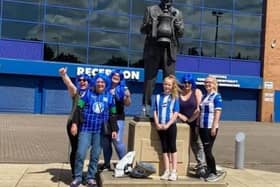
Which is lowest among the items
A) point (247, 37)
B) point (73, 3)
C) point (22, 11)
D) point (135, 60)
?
point (135, 60)

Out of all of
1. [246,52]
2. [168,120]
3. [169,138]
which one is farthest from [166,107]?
[246,52]

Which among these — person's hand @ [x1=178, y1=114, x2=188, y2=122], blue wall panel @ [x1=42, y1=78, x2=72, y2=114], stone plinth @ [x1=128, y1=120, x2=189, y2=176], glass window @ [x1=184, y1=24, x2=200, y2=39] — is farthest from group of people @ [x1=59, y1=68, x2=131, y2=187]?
glass window @ [x1=184, y1=24, x2=200, y2=39]

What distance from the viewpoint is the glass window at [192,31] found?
39.9 meters

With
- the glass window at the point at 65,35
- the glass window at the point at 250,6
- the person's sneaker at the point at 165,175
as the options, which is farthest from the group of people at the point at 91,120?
the glass window at the point at 250,6

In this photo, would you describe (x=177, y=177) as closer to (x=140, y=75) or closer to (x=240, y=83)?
(x=140, y=75)

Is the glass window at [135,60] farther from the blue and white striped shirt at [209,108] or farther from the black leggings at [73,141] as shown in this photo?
the blue and white striped shirt at [209,108]

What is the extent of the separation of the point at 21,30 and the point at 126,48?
737 cm

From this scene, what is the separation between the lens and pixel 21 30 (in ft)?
119

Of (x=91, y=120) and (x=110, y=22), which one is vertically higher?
(x=110, y=22)

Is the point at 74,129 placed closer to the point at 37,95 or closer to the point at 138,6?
the point at 37,95

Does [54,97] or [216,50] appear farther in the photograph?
[216,50]

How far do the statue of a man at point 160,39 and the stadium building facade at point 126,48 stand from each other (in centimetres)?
2489

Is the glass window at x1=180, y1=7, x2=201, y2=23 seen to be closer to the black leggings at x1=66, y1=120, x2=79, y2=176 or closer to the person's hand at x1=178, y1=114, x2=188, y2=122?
the person's hand at x1=178, y1=114, x2=188, y2=122

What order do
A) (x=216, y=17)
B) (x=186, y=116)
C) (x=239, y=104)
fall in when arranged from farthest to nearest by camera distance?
(x=216, y=17)
(x=239, y=104)
(x=186, y=116)
